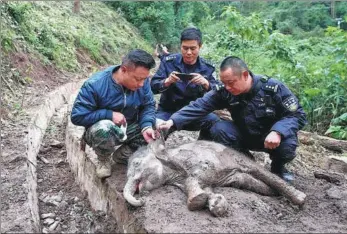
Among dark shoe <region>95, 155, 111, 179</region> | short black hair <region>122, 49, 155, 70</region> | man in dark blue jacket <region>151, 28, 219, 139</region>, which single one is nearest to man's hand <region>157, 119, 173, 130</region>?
man in dark blue jacket <region>151, 28, 219, 139</region>

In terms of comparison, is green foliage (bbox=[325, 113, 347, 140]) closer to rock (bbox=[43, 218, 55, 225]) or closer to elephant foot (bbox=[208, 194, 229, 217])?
elephant foot (bbox=[208, 194, 229, 217])

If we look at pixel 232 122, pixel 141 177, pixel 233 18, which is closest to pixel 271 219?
pixel 141 177

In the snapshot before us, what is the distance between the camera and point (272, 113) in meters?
4.08

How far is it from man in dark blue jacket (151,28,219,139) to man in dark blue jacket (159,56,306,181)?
0.34 m

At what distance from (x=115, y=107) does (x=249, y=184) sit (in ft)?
4.67

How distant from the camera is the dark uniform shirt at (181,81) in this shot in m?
4.88

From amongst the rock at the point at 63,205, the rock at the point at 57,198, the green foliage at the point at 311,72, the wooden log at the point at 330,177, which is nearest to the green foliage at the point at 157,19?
the green foliage at the point at 311,72

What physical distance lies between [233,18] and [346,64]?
90.5 inches

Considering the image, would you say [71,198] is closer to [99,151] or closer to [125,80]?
[99,151]

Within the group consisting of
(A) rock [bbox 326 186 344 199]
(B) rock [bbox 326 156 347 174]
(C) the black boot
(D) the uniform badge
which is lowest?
(B) rock [bbox 326 156 347 174]

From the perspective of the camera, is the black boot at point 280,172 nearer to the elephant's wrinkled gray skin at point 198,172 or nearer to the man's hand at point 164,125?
the elephant's wrinkled gray skin at point 198,172

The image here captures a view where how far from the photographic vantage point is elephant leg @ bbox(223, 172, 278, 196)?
12.4 ft

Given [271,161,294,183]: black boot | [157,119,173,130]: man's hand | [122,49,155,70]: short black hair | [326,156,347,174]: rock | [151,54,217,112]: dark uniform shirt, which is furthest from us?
[326,156,347,174]: rock

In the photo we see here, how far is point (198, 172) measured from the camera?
357 centimetres
